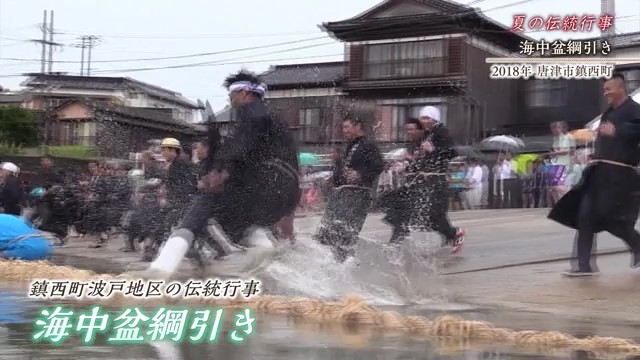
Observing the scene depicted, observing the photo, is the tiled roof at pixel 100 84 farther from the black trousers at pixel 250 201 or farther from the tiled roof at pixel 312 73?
the black trousers at pixel 250 201

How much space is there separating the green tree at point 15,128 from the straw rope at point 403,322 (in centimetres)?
3470

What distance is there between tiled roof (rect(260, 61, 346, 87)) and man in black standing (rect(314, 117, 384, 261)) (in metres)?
22.6

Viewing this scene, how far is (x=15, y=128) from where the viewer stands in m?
39.8

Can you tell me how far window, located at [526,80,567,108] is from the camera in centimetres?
3183

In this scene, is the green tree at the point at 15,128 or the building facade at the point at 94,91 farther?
the building facade at the point at 94,91

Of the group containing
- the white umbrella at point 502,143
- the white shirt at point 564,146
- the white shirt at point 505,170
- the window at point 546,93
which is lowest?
the white shirt at point 505,170

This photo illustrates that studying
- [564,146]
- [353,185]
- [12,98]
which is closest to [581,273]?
[353,185]

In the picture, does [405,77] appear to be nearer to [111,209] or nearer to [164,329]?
[111,209]

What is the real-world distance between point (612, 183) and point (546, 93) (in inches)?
1023

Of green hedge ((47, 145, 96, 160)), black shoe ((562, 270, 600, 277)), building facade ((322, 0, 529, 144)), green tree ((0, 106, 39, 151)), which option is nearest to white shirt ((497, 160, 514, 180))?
building facade ((322, 0, 529, 144))

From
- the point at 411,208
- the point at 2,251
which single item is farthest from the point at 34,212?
the point at 411,208

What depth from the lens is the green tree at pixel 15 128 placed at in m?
39.6

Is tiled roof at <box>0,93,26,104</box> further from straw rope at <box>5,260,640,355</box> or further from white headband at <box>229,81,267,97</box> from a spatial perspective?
straw rope at <box>5,260,640,355</box>

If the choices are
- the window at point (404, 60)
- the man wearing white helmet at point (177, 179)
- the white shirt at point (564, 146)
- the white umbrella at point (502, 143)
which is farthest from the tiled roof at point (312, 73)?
the man wearing white helmet at point (177, 179)
